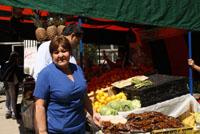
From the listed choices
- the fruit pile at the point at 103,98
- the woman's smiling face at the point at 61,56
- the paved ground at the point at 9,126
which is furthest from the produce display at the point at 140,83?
the paved ground at the point at 9,126

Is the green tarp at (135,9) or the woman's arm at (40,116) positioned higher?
the green tarp at (135,9)

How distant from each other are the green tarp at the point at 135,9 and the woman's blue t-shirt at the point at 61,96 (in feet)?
4.86

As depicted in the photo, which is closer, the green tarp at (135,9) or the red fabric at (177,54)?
the green tarp at (135,9)

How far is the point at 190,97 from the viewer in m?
6.84

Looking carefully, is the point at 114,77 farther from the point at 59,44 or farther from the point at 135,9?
the point at 59,44

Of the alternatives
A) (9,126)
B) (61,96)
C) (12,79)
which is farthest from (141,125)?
(12,79)

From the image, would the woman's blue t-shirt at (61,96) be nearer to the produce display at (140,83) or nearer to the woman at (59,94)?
the woman at (59,94)

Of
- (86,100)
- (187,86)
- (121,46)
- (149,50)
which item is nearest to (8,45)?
(121,46)

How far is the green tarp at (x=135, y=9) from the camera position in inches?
212

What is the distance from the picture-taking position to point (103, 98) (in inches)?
286

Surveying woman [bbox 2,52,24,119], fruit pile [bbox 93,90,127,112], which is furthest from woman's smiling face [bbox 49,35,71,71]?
woman [bbox 2,52,24,119]

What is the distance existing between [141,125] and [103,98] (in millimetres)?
1724

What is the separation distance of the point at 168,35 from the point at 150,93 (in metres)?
3.08

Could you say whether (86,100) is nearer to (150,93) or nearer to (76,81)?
(76,81)
